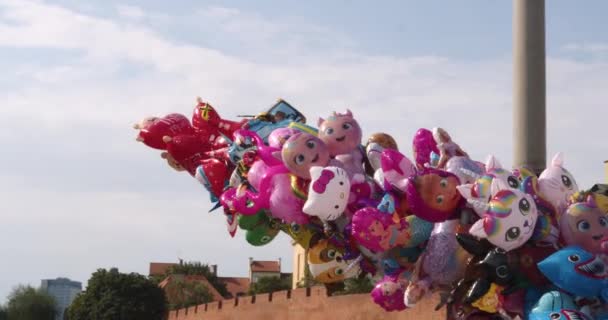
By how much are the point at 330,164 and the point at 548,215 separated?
7.97 feet

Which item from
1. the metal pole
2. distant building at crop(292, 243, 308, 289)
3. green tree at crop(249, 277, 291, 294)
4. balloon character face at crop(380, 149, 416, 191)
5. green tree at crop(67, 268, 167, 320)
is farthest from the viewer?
green tree at crop(249, 277, 291, 294)

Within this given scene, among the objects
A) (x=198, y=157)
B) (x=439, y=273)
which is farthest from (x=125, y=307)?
(x=439, y=273)

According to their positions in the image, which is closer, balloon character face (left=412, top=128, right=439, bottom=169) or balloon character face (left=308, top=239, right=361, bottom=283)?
balloon character face (left=412, top=128, right=439, bottom=169)

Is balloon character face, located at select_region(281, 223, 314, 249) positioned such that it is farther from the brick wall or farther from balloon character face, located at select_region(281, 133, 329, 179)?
the brick wall

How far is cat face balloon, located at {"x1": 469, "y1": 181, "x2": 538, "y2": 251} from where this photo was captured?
1002cm

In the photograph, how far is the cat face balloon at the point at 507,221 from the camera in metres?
10.0

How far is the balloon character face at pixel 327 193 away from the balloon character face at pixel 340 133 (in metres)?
0.59

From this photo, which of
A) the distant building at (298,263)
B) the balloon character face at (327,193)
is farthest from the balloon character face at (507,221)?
the distant building at (298,263)

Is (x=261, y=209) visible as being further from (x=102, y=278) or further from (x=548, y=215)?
(x=102, y=278)

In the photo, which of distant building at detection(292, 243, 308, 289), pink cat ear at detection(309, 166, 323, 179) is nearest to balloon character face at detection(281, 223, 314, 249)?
pink cat ear at detection(309, 166, 323, 179)

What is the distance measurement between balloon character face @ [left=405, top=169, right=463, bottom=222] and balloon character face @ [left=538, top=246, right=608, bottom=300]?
116 centimetres

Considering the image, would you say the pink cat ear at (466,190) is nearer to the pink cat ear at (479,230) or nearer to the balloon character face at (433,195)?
the balloon character face at (433,195)

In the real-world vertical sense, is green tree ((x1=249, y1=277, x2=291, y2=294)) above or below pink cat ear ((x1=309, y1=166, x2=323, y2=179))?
below

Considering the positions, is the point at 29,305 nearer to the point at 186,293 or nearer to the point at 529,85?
the point at 186,293
